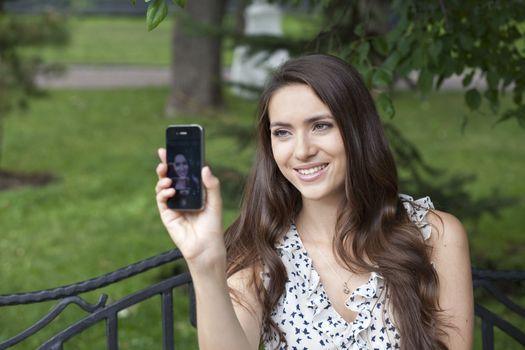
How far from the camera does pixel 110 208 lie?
27.0 ft

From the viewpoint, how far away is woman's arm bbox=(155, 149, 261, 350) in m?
2.03

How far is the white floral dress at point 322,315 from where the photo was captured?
255 cm

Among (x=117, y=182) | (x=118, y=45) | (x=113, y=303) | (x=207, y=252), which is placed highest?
(x=207, y=252)

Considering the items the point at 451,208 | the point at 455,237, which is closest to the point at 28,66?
the point at 451,208

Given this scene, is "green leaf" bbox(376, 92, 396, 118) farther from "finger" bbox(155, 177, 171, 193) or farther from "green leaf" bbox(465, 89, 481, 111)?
"finger" bbox(155, 177, 171, 193)

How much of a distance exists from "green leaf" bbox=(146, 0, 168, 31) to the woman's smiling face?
1.54 feet

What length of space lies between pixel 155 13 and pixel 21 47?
7.35 metres

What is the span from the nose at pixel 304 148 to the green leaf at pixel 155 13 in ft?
1.66

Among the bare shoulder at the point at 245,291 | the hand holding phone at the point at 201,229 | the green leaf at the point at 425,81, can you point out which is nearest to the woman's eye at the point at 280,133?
the bare shoulder at the point at 245,291

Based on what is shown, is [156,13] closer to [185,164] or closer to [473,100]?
[185,164]

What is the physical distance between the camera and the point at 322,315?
260 centimetres

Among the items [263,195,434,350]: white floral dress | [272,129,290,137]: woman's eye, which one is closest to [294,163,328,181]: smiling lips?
[272,129,290,137]: woman's eye

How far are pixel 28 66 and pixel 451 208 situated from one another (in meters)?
4.88

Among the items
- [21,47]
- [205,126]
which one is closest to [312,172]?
[205,126]
